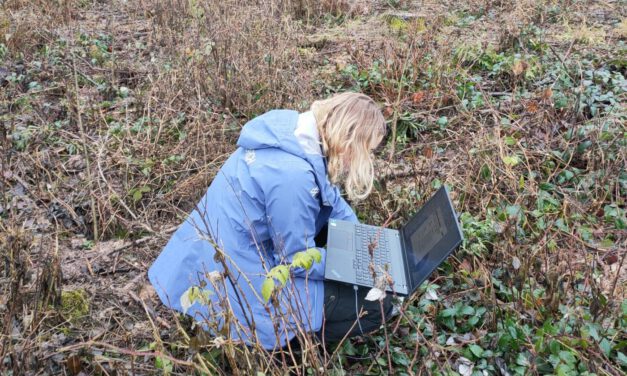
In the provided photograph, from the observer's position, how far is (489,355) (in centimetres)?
267

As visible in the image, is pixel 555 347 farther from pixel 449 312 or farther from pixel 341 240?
pixel 341 240

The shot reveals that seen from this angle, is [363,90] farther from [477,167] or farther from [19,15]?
[19,15]

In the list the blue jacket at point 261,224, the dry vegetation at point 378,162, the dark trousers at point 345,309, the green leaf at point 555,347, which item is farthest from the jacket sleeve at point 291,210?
the green leaf at point 555,347

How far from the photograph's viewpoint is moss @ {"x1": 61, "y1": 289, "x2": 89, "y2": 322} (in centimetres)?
317

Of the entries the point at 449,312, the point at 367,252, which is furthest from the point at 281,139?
the point at 449,312

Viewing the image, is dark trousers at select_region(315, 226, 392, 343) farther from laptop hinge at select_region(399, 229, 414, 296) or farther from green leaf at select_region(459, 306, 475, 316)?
green leaf at select_region(459, 306, 475, 316)

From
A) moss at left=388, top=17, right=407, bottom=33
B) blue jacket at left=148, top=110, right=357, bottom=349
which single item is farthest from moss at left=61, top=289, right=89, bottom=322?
moss at left=388, top=17, right=407, bottom=33

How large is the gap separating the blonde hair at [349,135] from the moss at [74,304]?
1687 millimetres

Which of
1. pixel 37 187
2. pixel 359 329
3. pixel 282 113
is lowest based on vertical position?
pixel 37 187

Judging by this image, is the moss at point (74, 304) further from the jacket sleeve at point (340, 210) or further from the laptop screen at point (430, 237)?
the laptop screen at point (430, 237)

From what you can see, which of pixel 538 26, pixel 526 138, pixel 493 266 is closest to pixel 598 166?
pixel 526 138

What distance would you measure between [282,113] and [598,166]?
2442 millimetres

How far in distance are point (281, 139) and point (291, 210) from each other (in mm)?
343

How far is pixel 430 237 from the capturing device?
2707mm
